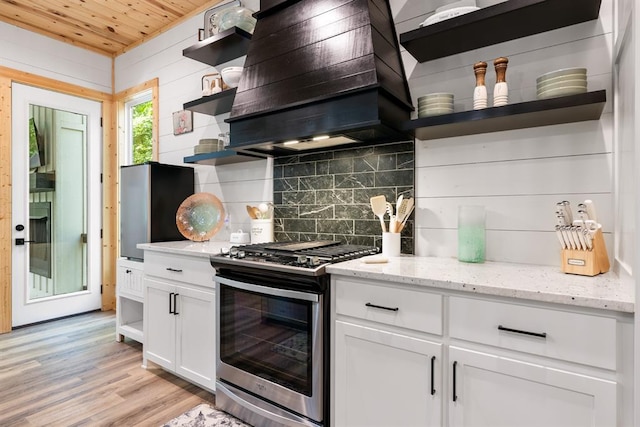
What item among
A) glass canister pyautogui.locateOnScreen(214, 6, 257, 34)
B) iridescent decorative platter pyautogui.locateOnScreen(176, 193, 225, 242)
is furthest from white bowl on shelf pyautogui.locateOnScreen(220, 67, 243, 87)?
iridescent decorative platter pyautogui.locateOnScreen(176, 193, 225, 242)

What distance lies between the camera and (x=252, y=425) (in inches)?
78.4

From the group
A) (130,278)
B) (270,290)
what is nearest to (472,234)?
(270,290)

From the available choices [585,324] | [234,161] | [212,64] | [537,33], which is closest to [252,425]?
[585,324]

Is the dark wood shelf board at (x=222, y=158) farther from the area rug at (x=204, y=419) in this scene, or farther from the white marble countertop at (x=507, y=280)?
the area rug at (x=204, y=419)

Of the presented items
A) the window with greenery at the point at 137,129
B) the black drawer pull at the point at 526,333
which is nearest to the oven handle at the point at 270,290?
the black drawer pull at the point at 526,333

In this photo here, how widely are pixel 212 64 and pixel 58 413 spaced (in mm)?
2760

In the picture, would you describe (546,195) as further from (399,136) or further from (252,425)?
(252,425)

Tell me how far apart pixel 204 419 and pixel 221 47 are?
259 centimetres

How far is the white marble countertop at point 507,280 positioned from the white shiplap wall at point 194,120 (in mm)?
1446

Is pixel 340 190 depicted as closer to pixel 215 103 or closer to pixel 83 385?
pixel 215 103

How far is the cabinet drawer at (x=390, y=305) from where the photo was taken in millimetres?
1403

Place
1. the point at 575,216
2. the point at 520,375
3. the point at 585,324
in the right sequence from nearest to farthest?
the point at 585,324, the point at 520,375, the point at 575,216

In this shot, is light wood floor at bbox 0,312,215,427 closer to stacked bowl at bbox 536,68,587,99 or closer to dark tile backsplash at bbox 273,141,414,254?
dark tile backsplash at bbox 273,141,414,254

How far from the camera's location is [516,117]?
163 cm
